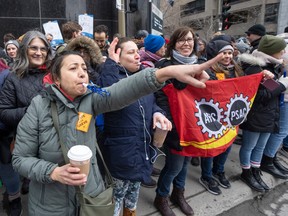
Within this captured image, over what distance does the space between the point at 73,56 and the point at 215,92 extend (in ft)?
5.37

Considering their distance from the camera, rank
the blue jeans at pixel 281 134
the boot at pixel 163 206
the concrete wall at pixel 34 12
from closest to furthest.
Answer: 1. the boot at pixel 163 206
2. the blue jeans at pixel 281 134
3. the concrete wall at pixel 34 12

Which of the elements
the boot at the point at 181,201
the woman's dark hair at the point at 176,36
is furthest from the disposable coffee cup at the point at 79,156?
the boot at the point at 181,201

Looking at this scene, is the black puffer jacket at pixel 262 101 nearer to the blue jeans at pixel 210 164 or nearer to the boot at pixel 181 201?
the blue jeans at pixel 210 164

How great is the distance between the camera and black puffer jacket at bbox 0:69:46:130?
2086 mm

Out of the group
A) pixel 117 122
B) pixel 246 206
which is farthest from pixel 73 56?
pixel 246 206

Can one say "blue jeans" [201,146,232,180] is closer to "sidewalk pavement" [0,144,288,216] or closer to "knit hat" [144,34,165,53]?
"sidewalk pavement" [0,144,288,216]

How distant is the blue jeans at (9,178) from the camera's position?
8.25ft

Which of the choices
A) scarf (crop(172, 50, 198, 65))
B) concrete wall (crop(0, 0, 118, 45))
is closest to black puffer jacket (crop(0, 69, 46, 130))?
scarf (crop(172, 50, 198, 65))

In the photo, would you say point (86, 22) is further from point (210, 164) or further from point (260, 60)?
point (210, 164)

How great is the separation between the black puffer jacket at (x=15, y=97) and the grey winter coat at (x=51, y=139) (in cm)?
56

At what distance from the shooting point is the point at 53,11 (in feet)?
24.8

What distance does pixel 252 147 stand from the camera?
3328mm

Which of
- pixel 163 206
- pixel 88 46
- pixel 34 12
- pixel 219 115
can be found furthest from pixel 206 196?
pixel 34 12

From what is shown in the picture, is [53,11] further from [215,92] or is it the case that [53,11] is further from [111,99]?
[111,99]
